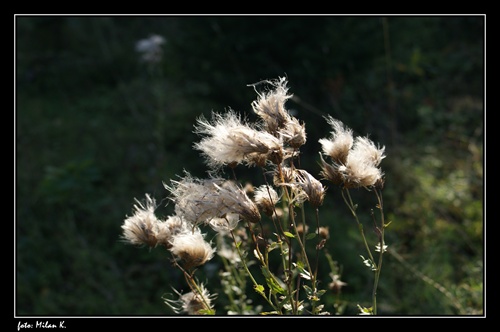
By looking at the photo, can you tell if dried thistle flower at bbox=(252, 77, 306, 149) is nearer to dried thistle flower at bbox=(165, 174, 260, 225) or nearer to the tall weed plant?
the tall weed plant

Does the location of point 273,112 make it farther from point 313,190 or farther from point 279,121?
point 313,190

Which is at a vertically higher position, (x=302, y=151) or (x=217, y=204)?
(x=302, y=151)

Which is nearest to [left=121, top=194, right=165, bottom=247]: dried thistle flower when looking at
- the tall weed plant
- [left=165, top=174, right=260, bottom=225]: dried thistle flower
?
the tall weed plant

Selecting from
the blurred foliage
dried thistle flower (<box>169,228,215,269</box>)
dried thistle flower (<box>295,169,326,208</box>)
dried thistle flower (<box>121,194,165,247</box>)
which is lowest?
dried thistle flower (<box>169,228,215,269</box>)

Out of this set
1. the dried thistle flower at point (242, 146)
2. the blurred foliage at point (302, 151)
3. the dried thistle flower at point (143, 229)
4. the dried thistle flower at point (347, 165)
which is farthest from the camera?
the blurred foliage at point (302, 151)

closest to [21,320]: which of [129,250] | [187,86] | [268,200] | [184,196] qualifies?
[184,196]

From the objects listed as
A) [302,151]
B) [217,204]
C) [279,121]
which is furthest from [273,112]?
[302,151]

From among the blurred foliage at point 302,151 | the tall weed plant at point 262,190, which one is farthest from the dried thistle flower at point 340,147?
the blurred foliage at point 302,151

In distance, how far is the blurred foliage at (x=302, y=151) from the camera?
3.73 metres

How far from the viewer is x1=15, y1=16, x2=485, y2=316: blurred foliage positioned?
373cm

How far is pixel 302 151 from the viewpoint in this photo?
16.4 feet

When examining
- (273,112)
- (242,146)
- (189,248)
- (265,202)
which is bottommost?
(189,248)

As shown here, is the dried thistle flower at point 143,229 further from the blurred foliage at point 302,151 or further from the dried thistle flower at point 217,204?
the blurred foliage at point 302,151

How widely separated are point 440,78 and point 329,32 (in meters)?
2.27
